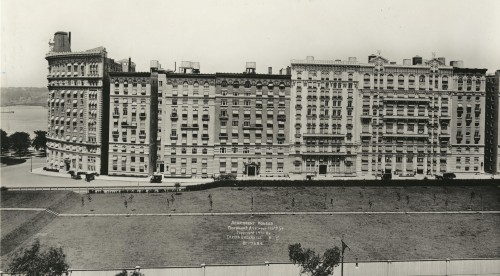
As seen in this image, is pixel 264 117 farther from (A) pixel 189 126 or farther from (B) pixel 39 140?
(B) pixel 39 140

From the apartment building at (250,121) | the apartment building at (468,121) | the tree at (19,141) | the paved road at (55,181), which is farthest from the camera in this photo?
the tree at (19,141)

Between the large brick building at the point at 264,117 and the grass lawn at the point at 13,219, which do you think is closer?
the grass lawn at the point at 13,219

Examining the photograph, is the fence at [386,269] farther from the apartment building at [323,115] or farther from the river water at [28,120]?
the river water at [28,120]

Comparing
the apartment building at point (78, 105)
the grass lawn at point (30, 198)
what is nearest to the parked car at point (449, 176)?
the apartment building at point (78, 105)

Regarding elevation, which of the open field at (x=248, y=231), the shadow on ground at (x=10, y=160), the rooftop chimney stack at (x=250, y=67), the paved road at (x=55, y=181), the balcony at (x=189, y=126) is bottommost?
the open field at (x=248, y=231)

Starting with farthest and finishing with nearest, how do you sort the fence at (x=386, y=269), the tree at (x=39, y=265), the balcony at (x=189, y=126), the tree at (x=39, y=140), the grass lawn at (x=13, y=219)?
1. the tree at (x=39, y=140)
2. the balcony at (x=189, y=126)
3. the grass lawn at (x=13, y=219)
4. the fence at (x=386, y=269)
5. the tree at (x=39, y=265)

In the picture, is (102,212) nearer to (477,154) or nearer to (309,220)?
(309,220)

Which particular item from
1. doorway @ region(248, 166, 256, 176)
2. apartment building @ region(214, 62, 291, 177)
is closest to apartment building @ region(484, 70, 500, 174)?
apartment building @ region(214, 62, 291, 177)
